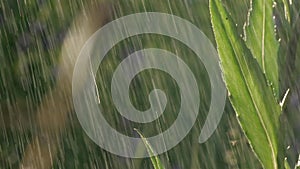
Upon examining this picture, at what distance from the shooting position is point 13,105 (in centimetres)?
94

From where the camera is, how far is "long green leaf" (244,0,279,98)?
30cm

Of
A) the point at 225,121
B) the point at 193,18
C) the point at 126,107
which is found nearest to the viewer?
the point at 225,121

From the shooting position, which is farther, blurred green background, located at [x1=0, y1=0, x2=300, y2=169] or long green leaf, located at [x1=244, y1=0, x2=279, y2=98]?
blurred green background, located at [x1=0, y1=0, x2=300, y2=169]

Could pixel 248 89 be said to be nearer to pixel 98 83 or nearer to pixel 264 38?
pixel 264 38

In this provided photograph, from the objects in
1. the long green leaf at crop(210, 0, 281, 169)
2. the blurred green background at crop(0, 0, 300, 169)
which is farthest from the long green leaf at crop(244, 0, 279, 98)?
the blurred green background at crop(0, 0, 300, 169)

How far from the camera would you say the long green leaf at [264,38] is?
11.6 inches

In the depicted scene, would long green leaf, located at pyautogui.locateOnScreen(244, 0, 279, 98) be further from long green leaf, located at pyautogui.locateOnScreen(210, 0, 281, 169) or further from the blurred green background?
the blurred green background

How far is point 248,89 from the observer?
29cm

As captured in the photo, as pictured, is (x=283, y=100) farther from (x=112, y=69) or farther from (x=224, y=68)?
(x=112, y=69)

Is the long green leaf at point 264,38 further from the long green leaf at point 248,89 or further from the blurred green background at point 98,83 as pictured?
the blurred green background at point 98,83

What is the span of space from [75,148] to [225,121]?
0.32 m

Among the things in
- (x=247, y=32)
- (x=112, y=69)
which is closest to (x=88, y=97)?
(x=112, y=69)

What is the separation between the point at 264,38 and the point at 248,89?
0.09 ft

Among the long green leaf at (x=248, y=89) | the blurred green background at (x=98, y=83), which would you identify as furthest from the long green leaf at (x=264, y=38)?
the blurred green background at (x=98, y=83)
